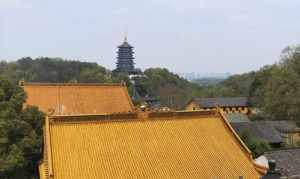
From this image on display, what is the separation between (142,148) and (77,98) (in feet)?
36.4

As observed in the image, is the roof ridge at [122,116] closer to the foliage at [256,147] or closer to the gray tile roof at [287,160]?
the gray tile roof at [287,160]

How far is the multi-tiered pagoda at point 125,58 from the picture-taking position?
8744 cm

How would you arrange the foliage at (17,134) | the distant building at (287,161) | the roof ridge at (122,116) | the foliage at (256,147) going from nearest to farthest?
1. the roof ridge at (122,116)
2. the distant building at (287,161)
3. the foliage at (17,134)
4. the foliage at (256,147)

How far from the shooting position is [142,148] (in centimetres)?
1409

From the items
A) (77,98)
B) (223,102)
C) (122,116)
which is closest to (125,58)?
(223,102)

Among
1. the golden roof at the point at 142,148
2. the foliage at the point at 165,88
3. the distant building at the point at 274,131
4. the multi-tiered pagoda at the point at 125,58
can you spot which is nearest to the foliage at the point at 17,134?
the golden roof at the point at 142,148

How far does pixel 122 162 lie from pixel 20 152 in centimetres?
569

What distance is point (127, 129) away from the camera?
14617 millimetres

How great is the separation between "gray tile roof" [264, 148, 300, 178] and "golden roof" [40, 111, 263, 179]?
101 cm

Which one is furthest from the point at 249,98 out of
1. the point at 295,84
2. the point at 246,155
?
the point at 246,155

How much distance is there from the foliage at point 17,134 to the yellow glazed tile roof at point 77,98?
16.8 ft

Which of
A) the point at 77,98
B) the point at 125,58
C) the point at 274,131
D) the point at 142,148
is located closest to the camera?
the point at 142,148

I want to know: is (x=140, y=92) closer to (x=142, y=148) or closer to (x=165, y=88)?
(x=165, y=88)

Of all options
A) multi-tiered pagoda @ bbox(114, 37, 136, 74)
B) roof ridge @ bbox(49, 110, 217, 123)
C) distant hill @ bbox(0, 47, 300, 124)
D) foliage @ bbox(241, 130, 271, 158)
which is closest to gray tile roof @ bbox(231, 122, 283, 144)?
foliage @ bbox(241, 130, 271, 158)
